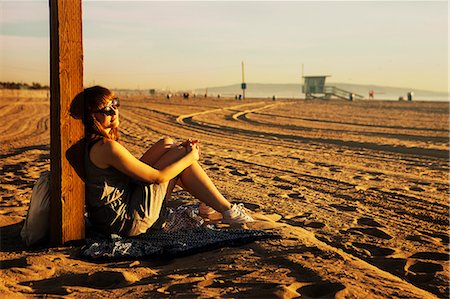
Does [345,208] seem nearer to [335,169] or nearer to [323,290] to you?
[323,290]

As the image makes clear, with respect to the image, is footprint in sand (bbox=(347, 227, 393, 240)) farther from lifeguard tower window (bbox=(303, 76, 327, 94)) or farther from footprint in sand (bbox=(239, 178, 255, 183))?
lifeguard tower window (bbox=(303, 76, 327, 94))

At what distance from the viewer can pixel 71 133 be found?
348 centimetres

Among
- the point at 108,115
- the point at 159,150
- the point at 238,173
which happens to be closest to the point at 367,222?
the point at 159,150

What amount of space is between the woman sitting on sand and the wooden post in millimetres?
82

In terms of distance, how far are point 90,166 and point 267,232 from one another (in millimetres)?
1347

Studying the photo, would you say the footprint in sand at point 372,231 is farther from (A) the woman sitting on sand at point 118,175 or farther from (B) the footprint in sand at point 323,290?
(A) the woman sitting on sand at point 118,175

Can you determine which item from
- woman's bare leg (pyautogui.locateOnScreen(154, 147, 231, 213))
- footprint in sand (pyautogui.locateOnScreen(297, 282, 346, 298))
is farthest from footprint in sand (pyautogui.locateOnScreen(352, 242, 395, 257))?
woman's bare leg (pyautogui.locateOnScreen(154, 147, 231, 213))

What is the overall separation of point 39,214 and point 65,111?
30.8 inches

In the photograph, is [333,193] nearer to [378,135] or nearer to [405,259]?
[405,259]

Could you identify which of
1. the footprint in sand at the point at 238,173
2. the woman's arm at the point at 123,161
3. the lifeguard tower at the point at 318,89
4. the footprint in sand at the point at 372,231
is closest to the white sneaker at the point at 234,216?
the woman's arm at the point at 123,161

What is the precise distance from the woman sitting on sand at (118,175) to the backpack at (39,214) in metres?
0.29

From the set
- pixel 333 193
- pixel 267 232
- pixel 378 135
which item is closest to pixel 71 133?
pixel 267 232

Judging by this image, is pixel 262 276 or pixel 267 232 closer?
pixel 262 276

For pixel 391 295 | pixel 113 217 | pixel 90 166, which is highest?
pixel 90 166
